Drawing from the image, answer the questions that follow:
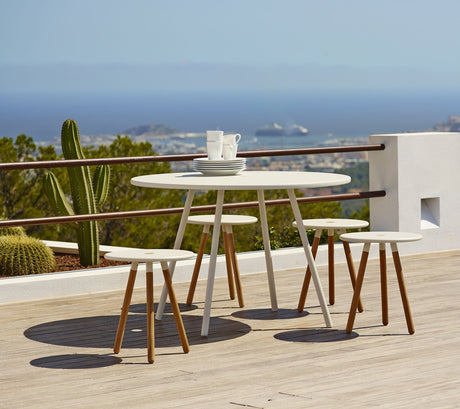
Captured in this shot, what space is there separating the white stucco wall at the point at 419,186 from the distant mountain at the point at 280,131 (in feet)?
254

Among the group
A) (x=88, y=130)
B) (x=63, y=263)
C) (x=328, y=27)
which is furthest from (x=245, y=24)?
(x=63, y=263)

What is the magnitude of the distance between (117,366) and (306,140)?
85651mm

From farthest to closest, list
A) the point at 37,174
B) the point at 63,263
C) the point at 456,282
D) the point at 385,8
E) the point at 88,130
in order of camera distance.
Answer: the point at 88,130 < the point at 385,8 < the point at 37,174 < the point at 63,263 < the point at 456,282

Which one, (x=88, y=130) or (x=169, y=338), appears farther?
(x=88, y=130)

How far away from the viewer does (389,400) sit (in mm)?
3350

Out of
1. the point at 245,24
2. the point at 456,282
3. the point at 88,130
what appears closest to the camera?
the point at 456,282

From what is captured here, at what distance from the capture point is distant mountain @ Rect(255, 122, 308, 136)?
281ft

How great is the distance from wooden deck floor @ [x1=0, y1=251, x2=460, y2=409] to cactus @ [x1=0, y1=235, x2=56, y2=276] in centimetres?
122

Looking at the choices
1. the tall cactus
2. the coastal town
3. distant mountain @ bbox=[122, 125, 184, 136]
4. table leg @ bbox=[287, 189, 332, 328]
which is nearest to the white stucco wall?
the tall cactus

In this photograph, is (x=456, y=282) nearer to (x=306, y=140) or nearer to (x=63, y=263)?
(x=63, y=263)

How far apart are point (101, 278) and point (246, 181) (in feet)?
4.97

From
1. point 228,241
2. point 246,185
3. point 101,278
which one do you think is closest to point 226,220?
point 228,241

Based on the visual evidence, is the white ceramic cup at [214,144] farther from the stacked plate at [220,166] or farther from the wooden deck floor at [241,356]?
the wooden deck floor at [241,356]

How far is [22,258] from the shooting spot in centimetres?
654
